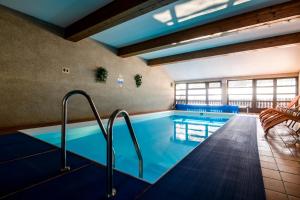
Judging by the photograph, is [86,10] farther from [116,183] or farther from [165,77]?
[165,77]

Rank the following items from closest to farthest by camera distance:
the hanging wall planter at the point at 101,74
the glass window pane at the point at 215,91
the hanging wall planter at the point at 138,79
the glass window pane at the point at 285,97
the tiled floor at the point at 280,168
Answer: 1. the tiled floor at the point at 280,168
2. the hanging wall planter at the point at 101,74
3. the hanging wall planter at the point at 138,79
4. the glass window pane at the point at 285,97
5. the glass window pane at the point at 215,91

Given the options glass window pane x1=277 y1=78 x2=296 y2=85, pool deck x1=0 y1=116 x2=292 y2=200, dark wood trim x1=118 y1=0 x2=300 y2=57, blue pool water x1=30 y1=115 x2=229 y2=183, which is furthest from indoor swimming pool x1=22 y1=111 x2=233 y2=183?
glass window pane x1=277 y1=78 x2=296 y2=85

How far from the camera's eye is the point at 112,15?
3.17 meters

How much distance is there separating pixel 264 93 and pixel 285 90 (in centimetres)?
95

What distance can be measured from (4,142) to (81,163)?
1.66 m

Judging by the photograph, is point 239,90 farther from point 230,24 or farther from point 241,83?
point 230,24

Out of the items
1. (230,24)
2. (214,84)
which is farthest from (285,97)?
(230,24)

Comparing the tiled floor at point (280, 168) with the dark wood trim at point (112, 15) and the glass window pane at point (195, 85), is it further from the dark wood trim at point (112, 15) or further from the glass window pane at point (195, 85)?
the glass window pane at point (195, 85)

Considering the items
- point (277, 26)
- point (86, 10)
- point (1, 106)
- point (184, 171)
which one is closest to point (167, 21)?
point (86, 10)

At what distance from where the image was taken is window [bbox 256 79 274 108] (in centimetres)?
870

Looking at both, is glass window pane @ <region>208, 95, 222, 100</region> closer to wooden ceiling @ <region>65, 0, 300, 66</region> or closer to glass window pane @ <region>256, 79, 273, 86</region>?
glass window pane @ <region>256, 79, 273, 86</region>

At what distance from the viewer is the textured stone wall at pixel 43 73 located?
3.52 m

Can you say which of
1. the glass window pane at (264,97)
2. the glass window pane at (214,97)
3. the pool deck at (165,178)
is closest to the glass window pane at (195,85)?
the glass window pane at (214,97)

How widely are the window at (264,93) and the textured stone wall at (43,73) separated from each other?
319 inches
